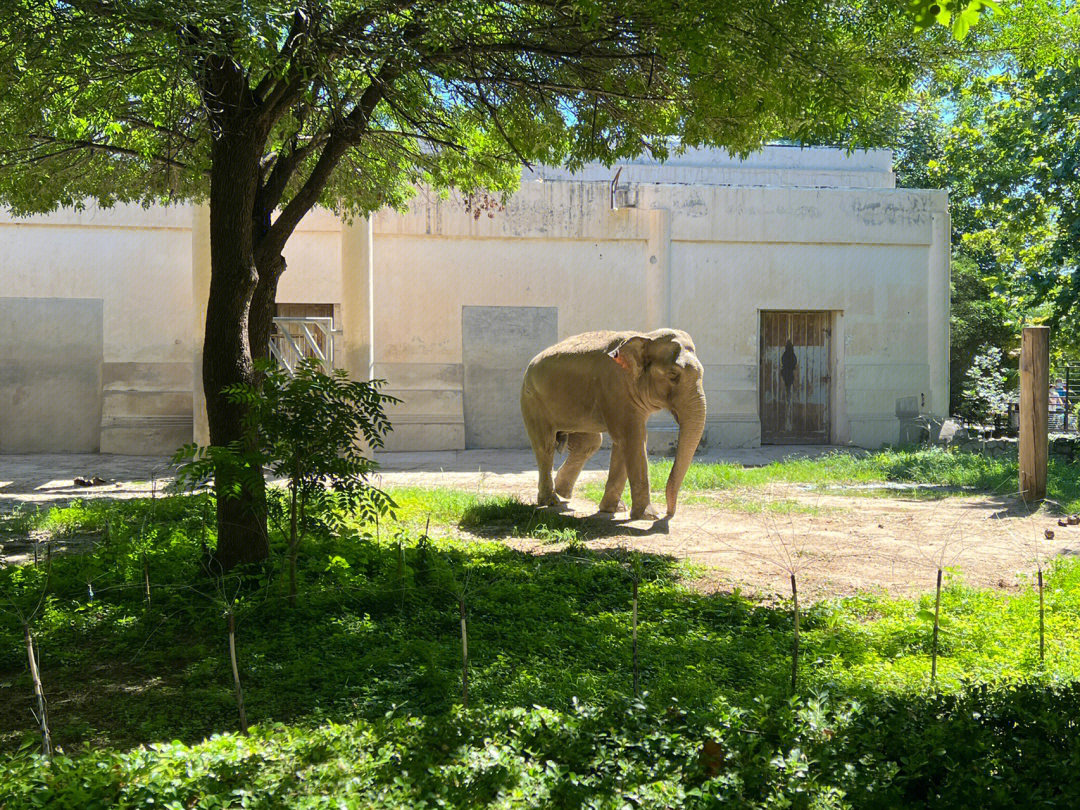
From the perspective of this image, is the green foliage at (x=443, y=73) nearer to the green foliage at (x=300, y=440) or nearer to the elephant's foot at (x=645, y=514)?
the green foliage at (x=300, y=440)

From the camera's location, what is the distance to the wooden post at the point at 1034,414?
1168 cm

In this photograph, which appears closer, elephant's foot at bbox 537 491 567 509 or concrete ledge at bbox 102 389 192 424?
elephant's foot at bbox 537 491 567 509

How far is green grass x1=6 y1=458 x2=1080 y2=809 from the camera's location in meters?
3.86

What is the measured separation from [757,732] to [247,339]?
4879 mm

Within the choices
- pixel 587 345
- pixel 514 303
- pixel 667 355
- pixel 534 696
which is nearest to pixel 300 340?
pixel 514 303

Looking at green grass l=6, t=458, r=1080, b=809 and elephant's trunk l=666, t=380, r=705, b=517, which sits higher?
elephant's trunk l=666, t=380, r=705, b=517

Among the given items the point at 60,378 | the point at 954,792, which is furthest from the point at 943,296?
the point at 954,792

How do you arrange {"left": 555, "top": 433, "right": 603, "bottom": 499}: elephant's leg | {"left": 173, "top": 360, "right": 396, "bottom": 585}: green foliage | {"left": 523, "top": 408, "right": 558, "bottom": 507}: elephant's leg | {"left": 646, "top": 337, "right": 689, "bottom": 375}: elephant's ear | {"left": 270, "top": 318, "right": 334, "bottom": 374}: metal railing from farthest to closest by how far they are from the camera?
1. {"left": 270, "top": 318, "right": 334, "bottom": 374}: metal railing
2. {"left": 555, "top": 433, "right": 603, "bottom": 499}: elephant's leg
3. {"left": 523, "top": 408, "right": 558, "bottom": 507}: elephant's leg
4. {"left": 646, "top": 337, "right": 689, "bottom": 375}: elephant's ear
5. {"left": 173, "top": 360, "right": 396, "bottom": 585}: green foliage

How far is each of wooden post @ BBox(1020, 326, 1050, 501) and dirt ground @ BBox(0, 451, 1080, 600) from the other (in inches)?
14.8

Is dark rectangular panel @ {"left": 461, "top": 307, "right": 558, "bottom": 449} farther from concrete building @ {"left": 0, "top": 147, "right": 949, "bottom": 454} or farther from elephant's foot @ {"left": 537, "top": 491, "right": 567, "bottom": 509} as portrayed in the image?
elephant's foot @ {"left": 537, "top": 491, "right": 567, "bottom": 509}

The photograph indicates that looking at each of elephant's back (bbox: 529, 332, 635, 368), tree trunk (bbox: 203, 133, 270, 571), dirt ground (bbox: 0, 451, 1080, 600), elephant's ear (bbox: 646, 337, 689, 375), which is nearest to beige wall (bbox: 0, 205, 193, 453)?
dirt ground (bbox: 0, 451, 1080, 600)

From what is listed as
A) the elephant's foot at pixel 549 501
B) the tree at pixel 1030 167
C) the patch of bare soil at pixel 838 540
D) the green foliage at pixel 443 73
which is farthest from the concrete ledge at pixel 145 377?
the tree at pixel 1030 167

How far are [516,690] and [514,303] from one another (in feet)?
48.8

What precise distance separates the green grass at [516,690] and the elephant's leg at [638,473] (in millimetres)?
1836
